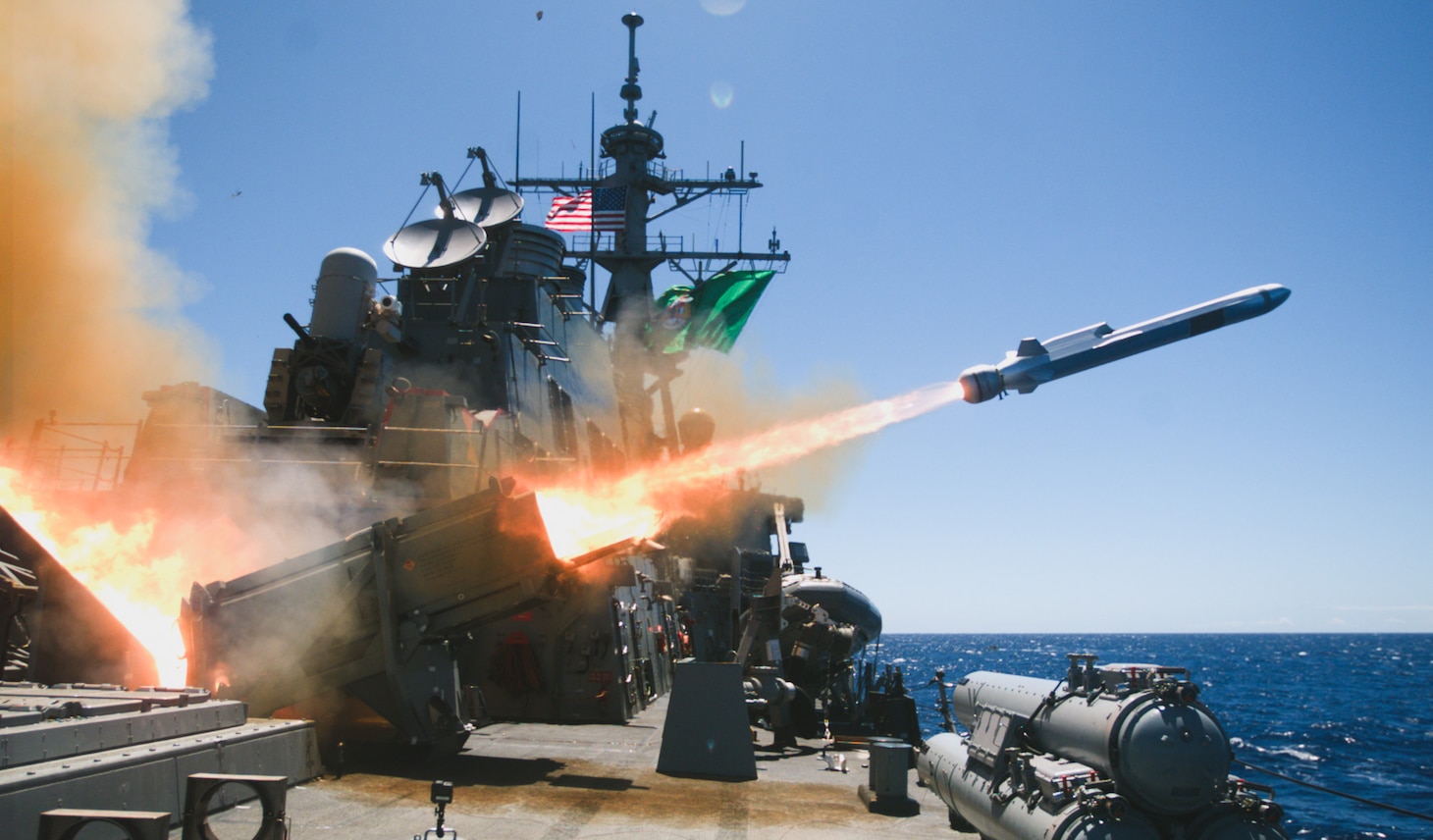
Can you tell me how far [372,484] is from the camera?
13.6 m

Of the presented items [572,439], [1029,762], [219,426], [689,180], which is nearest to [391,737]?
[219,426]

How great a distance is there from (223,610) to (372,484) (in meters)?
3.51

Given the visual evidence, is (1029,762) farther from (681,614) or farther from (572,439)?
(681,614)

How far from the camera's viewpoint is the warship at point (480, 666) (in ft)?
20.2

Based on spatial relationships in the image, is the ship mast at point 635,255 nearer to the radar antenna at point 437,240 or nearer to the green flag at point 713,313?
the green flag at point 713,313

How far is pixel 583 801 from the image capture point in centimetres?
920

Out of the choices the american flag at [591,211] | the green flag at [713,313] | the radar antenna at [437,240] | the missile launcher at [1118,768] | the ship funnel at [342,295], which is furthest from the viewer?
the green flag at [713,313]

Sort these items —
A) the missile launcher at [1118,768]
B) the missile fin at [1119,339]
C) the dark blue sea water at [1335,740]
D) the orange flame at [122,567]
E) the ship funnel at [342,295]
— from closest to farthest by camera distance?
1. the missile launcher at [1118,768]
2. the orange flame at [122,567]
3. the missile fin at [1119,339]
4. the ship funnel at [342,295]
5. the dark blue sea water at [1335,740]

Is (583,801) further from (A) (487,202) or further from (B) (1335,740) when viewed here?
(B) (1335,740)

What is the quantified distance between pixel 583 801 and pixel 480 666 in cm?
682

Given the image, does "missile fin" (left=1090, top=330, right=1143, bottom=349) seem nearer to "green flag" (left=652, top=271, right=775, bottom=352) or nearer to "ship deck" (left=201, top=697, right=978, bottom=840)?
"ship deck" (left=201, top=697, right=978, bottom=840)

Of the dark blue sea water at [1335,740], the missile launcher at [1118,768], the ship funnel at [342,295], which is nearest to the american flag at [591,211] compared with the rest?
the ship funnel at [342,295]

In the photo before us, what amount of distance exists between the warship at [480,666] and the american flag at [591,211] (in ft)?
23.7

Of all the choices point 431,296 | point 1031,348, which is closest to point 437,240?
point 431,296
